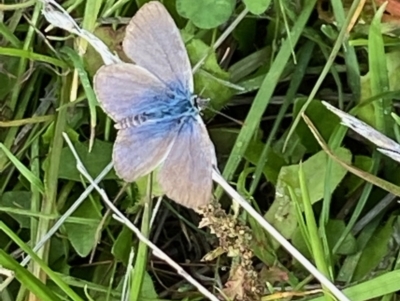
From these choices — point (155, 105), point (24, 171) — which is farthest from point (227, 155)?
point (24, 171)

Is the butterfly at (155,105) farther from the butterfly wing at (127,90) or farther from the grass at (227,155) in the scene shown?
the grass at (227,155)

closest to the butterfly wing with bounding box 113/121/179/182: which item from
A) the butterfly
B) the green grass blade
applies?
the butterfly

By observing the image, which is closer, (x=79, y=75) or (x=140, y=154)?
(x=140, y=154)

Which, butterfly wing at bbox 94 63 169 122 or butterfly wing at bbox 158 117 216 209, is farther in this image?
butterfly wing at bbox 94 63 169 122

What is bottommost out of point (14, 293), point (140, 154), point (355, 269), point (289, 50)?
point (14, 293)

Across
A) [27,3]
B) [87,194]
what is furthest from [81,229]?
[27,3]

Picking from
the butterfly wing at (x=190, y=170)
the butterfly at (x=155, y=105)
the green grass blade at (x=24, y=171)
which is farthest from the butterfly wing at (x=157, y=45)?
the green grass blade at (x=24, y=171)

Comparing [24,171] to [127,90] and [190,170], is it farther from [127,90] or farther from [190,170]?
[190,170]

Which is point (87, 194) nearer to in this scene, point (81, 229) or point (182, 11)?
point (81, 229)

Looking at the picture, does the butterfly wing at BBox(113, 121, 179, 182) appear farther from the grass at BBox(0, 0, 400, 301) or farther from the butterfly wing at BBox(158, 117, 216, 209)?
the grass at BBox(0, 0, 400, 301)
